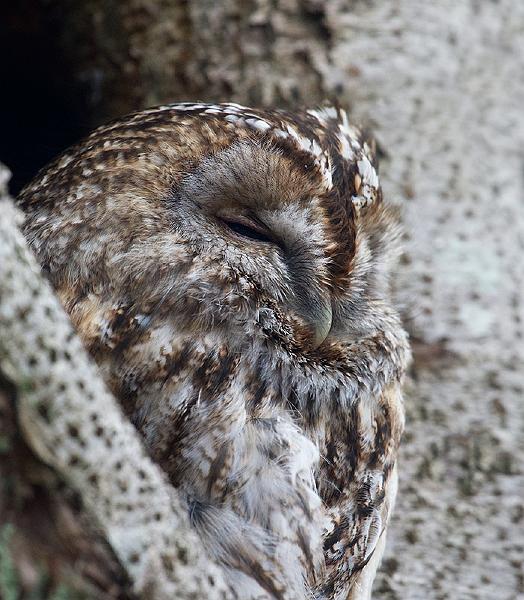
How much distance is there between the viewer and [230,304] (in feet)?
5.08

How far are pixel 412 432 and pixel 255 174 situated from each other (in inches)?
41.9

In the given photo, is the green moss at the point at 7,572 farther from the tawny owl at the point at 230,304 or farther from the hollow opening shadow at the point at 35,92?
the hollow opening shadow at the point at 35,92

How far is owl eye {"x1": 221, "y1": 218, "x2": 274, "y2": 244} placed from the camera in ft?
5.14

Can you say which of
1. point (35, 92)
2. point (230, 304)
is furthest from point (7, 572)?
point (35, 92)

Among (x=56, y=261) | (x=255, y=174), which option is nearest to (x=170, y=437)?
(x=56, y=261)

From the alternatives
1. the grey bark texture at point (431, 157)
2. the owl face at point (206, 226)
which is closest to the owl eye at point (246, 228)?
the owl face at point (206, 226)

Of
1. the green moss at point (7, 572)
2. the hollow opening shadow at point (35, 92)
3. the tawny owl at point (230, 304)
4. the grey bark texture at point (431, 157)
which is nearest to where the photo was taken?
the green moss at point (7, 572)

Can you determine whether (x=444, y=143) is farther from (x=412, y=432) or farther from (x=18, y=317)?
(x=18, y=317)

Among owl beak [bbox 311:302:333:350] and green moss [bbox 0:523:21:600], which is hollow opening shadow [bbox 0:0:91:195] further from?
green moss [bbox 0:523:21:600]

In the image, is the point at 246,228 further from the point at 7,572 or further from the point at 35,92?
the point at 35,92

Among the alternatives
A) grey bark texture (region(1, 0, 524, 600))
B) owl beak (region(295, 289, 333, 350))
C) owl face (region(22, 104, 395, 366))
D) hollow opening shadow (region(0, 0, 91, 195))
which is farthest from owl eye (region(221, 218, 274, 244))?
hollow opening shadow (region(0, 0, 91, 195))

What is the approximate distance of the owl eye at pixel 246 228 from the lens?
5.14ft

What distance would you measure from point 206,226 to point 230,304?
141 millimetres

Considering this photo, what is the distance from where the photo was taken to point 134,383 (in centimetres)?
150
